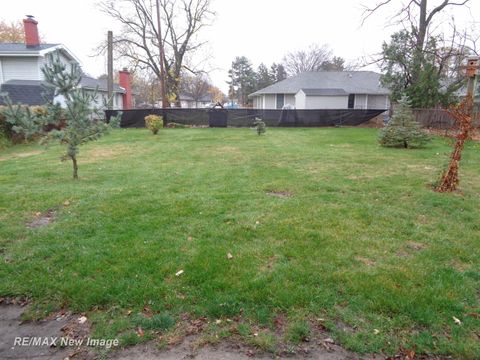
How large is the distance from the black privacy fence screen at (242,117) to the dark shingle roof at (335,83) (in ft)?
29.0

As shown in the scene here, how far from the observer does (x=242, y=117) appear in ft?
64.8

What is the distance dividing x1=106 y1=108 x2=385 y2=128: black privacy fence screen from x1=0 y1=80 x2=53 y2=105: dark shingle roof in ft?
13.3

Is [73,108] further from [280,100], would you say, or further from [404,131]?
[280,100]

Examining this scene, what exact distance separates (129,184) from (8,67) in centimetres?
1762

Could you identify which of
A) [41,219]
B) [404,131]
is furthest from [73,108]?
[404,131]

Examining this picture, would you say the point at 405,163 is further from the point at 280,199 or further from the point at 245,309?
the point at 245,309

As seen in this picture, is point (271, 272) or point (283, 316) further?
point (271, 272)

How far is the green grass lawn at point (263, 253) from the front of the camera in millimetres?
2418

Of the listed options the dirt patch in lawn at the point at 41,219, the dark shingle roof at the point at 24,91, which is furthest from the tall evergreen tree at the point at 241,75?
the dirt patch in lawn at the point at 41,219

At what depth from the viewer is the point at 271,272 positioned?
2.95 metres

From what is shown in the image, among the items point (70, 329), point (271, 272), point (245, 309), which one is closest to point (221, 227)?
point (271, 272)

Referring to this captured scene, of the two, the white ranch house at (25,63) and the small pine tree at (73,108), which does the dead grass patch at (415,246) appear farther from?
the white ranch house at (25,63)

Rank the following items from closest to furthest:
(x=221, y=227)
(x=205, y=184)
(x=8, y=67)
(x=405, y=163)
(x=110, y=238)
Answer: (x=110, y=238)
(x=221, y=227)
(x=205, y=184)
(x=405, y=163)
(x=8, y=67)

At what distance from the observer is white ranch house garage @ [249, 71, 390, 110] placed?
27.2 metres
